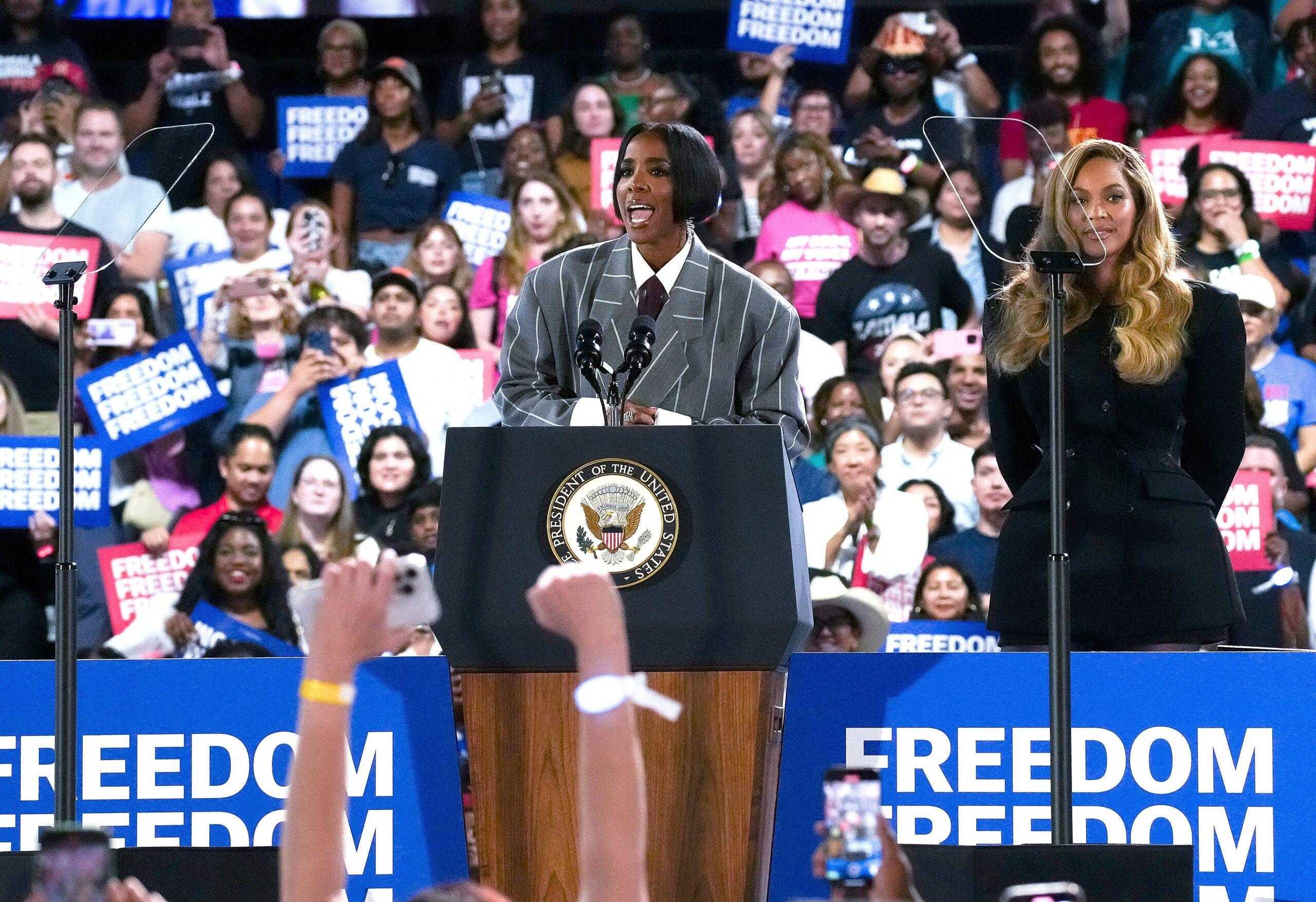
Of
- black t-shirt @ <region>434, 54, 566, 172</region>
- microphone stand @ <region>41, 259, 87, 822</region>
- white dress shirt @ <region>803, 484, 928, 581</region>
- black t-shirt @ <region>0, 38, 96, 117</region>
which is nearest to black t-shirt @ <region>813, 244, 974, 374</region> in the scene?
white dress shirt @ <region>803, 484, 928, 581</region>

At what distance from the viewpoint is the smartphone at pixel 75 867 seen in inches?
49.3

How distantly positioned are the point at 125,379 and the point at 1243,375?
3.57m

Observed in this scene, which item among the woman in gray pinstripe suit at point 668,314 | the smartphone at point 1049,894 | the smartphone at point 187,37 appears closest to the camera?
the smartphone at point 1049,894

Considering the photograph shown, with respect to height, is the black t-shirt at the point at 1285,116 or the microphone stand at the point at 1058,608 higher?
the black t-shirt at the point at 1285,116

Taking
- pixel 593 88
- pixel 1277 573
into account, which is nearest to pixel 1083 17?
pixel 593 88

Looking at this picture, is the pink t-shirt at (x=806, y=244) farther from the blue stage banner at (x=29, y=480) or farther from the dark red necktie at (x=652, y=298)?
the dark red necktie at (x=652, y=298)

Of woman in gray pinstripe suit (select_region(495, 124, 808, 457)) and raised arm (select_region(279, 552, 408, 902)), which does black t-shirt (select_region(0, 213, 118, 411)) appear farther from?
raised arm (select_region(279, 552, 408, 902))

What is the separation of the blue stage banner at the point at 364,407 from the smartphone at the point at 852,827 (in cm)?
392

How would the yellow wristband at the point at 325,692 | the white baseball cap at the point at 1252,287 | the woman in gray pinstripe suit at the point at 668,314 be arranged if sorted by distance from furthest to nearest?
the white baseball cap at the point at 1252,287
the woman in gray pinstripe suit at the point at 668,314
the yellow wristband at the point at 325,692

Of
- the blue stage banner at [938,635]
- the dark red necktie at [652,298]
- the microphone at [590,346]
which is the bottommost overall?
the blue stage banner at [938,635]

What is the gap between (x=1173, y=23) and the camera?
19.4 feet

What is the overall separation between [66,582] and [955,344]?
3.11 m

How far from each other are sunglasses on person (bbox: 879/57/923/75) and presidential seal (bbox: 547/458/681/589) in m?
3.94

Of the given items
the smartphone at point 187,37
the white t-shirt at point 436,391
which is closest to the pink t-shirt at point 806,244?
the white t-shirt at point 436,391
